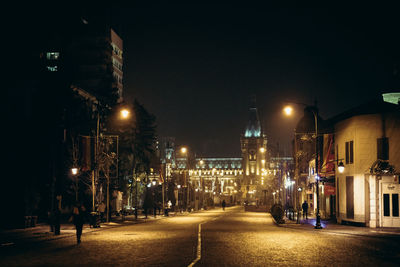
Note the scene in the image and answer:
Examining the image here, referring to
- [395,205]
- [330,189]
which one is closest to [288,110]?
[395,205]

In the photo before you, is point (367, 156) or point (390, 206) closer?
point (390, 206)

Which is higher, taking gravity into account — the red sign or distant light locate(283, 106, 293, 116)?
distant light locate(283, 106, 293, 116)

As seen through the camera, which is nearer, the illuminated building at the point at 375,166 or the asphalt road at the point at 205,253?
the asphalt road at the point at 205,253

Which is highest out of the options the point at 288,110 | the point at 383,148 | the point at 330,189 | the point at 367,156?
the point at 288,110

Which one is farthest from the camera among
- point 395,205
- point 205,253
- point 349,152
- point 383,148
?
point 349,152

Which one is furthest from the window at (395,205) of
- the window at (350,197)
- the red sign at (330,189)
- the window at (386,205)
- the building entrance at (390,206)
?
the red sign at (330,189)

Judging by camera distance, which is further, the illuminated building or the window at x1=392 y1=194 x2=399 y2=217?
the illuminated building

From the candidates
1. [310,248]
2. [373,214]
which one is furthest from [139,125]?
[310,248]

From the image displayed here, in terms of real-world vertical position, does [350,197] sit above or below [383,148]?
below

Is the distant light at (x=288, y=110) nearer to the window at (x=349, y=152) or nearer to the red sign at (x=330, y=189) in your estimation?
the window at (x=349, y=152)

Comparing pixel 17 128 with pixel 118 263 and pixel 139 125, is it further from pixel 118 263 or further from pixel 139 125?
pixel 139 125

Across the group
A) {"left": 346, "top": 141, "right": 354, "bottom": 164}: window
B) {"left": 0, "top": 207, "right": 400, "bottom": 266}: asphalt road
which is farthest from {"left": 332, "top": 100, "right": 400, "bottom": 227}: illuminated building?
{"left": 0, "top": 207, "right": 400, "bottom": 266}: asphalt road

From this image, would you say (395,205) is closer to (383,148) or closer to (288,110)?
(383,148)

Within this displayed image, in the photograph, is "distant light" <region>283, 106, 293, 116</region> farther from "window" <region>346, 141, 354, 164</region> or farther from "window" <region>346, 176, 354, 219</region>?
"window" <region>346, 176, 354, 219</region>
